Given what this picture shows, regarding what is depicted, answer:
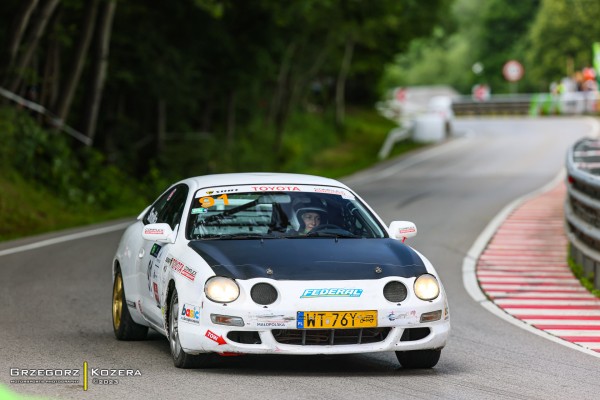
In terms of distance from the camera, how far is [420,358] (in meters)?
9.08

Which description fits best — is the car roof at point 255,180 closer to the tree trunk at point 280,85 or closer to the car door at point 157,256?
the car door at point 157,256

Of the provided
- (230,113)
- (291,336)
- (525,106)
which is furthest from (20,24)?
(525,106)

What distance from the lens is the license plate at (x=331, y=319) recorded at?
8531 millimetres

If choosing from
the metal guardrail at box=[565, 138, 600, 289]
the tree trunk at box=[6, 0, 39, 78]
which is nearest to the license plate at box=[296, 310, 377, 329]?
the metal guardrail at box=[565, 138, 600, 289]

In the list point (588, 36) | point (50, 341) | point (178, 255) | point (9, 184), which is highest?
point (178, 255)

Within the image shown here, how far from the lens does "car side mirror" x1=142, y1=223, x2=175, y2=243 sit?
9.60 meters

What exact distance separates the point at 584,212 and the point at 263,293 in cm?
881

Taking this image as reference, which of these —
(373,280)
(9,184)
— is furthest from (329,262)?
(9,184)

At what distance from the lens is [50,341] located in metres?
10.3

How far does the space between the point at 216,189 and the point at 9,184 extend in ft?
51.9

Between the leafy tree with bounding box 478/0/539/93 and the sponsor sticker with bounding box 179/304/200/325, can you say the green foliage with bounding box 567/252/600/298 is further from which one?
the leafy tree with bounding box 478/0/539/93

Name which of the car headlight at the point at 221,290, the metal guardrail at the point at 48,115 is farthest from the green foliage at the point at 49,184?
the car headlight at the point at 221,290

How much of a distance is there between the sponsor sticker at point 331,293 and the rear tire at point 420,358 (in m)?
0.70

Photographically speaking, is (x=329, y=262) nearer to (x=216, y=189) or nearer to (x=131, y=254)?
(x=216, y=189)
